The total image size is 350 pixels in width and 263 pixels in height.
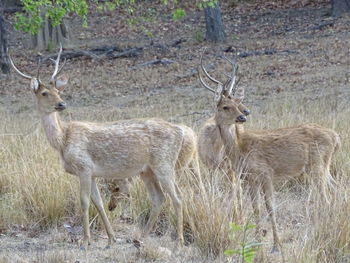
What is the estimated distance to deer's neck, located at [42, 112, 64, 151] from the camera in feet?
27.1

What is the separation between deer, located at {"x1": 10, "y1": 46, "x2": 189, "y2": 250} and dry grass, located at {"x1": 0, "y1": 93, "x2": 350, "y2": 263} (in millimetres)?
Answer: 333

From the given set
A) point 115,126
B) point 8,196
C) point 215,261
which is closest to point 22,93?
point 8,196

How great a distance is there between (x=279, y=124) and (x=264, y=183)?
376cm

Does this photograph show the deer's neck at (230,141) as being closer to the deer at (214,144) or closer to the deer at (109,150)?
the deer at (214,144)

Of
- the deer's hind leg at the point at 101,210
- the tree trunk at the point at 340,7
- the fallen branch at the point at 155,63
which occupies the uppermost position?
the tree trunk at the point at 340,7

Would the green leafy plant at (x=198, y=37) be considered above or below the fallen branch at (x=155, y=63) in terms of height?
above

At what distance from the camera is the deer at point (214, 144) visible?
8964 millimetres

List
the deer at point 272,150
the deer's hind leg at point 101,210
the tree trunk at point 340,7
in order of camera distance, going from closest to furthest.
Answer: the deer's hind leg at point 101,210
the deer at point 272,150
the tree trunk at point 340,7

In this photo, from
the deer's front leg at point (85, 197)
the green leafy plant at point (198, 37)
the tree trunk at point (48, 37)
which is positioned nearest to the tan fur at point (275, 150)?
the deer's front leg at point (85, 197)

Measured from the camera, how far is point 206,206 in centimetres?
765

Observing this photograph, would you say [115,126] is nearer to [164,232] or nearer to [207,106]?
[164,232]

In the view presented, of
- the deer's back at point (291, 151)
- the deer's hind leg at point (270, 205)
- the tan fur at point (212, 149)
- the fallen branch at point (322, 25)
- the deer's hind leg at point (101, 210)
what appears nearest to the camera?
the deer's hind leg at point (270, 205)

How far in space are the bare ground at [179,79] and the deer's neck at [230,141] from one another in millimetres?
769

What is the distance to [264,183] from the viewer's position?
838 centimetres
